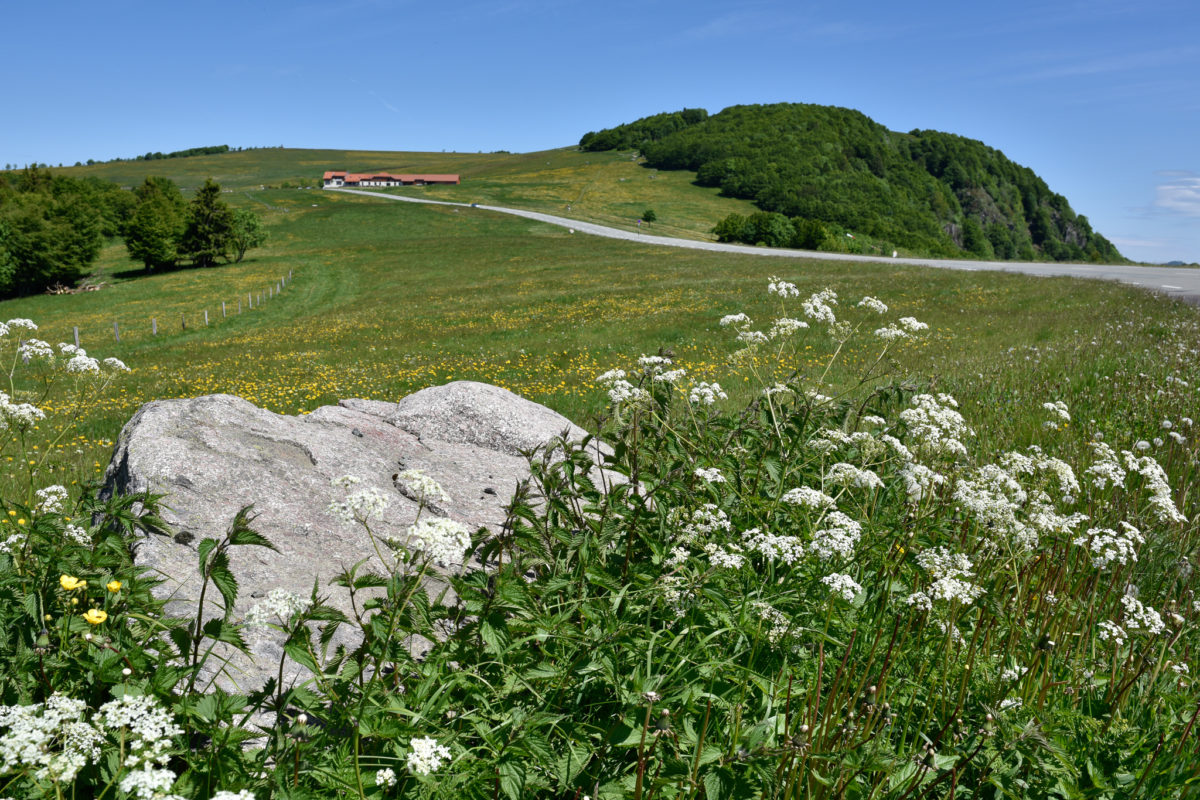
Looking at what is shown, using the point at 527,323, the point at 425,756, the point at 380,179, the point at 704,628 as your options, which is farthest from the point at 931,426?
the point at 380,179

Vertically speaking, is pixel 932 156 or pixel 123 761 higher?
pixel 932 156

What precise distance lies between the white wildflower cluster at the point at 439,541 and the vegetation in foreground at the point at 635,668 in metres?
0.01

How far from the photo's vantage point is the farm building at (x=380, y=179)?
6059 inches

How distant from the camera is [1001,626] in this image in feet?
11.3

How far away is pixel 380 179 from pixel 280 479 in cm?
17705

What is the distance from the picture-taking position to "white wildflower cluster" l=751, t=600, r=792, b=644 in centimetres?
265

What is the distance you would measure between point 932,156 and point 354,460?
18785 cm

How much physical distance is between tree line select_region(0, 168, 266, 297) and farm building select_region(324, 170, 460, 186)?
292ft

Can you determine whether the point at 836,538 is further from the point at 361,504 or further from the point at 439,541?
the point at 361,504

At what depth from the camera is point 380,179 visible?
16412 cm

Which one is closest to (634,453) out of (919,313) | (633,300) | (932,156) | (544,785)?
(544,785)

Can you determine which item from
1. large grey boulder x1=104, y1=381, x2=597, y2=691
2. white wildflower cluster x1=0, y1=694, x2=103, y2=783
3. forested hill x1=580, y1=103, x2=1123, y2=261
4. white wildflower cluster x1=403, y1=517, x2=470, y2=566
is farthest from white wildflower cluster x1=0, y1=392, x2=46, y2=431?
forested hill x1=580, y1=103, x2=1123, y2=261

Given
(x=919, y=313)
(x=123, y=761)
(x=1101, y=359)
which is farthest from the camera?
(x=919, y=313)

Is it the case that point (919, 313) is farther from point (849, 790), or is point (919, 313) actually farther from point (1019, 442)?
point (849, 790)
